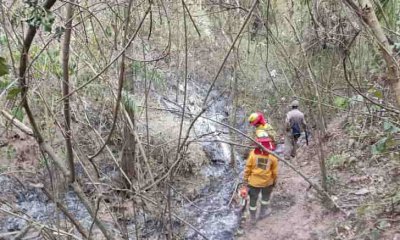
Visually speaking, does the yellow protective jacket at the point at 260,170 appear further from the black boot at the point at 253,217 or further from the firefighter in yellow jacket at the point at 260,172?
the black boot at the point at 253,217

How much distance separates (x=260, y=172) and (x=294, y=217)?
2.84 ft

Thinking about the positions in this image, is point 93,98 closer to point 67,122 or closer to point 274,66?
point 67,122

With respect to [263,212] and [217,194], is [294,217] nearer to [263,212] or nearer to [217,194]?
[263,212]

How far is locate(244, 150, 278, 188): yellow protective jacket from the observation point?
5.88m

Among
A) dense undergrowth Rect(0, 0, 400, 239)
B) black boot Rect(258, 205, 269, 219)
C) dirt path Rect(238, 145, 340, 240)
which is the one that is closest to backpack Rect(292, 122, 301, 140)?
dense undergrowth Rect(0, 0, 400, 239)

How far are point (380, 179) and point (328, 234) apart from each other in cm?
106

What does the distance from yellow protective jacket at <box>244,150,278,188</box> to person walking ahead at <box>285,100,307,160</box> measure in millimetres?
2429

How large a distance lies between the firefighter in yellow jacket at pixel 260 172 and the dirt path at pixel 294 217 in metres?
0.42

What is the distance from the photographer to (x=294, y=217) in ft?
20.5

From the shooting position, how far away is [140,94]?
316 inches

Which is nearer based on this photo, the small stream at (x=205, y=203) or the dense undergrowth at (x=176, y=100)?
the dense undergrowth at (x=176, y=100)

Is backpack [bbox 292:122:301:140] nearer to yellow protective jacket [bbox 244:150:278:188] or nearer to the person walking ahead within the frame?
the person walking ahead

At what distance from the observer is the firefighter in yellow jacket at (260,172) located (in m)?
5.87

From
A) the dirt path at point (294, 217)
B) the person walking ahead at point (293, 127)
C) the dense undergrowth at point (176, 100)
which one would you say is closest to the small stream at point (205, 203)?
the dense undergrowth at point (176, 100)
